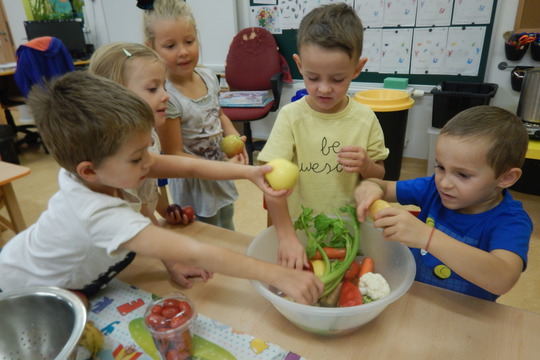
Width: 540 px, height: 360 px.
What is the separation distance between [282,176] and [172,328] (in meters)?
0.42

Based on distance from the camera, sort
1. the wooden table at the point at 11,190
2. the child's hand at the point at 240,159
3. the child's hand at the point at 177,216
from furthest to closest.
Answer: the wooden table at the point at 11,190 → the child's hand at the point at 240,159 → the child's hand at the point at 177,216

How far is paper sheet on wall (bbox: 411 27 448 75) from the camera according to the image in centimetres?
295

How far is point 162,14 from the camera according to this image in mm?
1276

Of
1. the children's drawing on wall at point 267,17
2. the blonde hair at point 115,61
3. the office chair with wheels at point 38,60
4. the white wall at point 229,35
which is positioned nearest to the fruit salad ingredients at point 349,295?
the blonde hair at point 115,61

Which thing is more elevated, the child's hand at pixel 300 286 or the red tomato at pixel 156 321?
the child's hand at pixel 300 286

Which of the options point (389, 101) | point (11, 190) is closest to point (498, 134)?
point (389, 101)

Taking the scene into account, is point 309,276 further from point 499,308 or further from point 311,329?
point 499,308

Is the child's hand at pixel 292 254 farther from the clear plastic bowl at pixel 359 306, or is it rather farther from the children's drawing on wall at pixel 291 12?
the children's drawing on wall at pixel 291 12

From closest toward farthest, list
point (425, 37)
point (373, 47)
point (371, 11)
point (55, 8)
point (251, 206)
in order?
point (251, 206) → point (425, 37) → point (371, 11) → point (373, 47) → point (55, 8)

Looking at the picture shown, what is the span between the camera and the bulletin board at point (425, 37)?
9.23ft

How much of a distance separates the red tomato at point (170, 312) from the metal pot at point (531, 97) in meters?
2.66

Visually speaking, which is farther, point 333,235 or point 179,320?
point 333,235

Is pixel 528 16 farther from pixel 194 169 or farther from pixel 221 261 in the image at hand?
pixel 221 261

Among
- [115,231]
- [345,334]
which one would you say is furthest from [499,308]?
[115,231]
